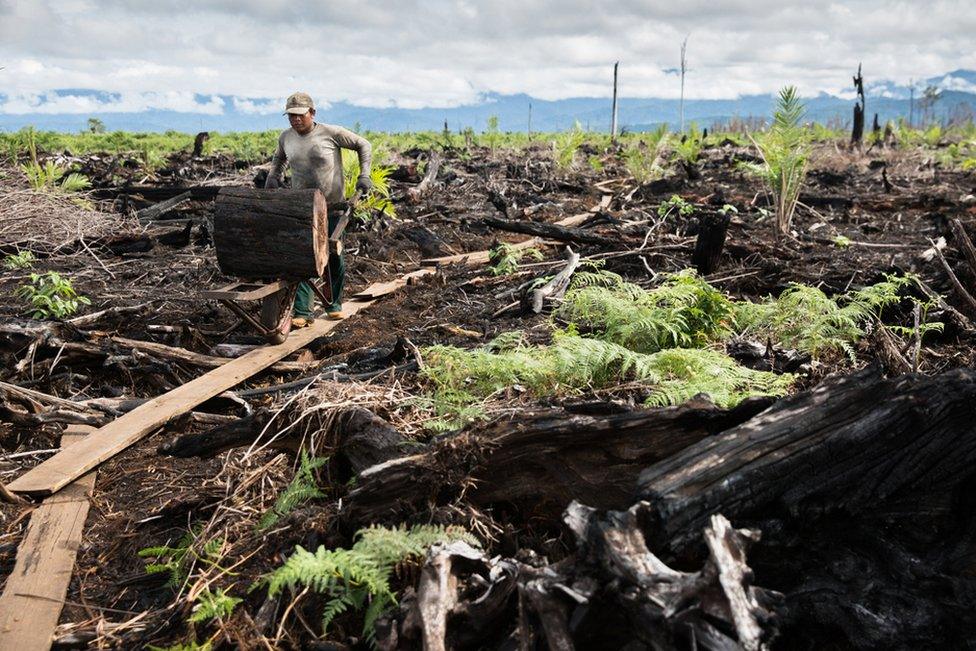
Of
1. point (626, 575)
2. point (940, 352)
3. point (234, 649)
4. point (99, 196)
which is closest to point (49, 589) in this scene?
point (234, 649)

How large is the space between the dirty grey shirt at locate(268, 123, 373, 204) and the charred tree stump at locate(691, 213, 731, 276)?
3.49m

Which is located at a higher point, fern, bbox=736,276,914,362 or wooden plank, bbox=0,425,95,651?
fern, bbox=736,276,914,362

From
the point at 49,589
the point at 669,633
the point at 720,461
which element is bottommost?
the point at 49,589

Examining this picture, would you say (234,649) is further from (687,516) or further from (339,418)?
(687,516)

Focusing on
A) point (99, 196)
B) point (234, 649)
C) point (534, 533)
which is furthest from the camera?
point (99, 196)

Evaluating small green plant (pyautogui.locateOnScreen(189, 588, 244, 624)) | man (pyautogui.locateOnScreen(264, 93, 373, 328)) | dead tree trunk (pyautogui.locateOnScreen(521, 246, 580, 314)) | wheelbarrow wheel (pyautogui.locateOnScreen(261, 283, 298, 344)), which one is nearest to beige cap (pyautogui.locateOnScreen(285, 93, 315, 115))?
man (pyautogui.locateOnScreen(264, 93, 373, 328))

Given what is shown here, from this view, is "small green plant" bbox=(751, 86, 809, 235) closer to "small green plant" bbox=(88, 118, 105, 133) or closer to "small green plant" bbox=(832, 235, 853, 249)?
"small green plant" bbox=(832, 235, 853, 249)

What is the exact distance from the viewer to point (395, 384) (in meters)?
4.21

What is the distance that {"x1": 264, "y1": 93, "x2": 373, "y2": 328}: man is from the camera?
7617 mm

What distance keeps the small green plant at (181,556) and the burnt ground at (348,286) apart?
0.08 meters

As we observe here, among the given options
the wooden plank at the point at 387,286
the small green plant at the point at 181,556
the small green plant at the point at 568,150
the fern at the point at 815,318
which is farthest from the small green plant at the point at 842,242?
the small green plant at the point at 181,556

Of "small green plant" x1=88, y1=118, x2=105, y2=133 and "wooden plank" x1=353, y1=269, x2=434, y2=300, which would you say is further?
"small green plant" x1=88, y1=118, x2=105, y2=133

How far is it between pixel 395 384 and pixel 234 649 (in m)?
1.73

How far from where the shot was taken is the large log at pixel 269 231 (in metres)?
6.54
